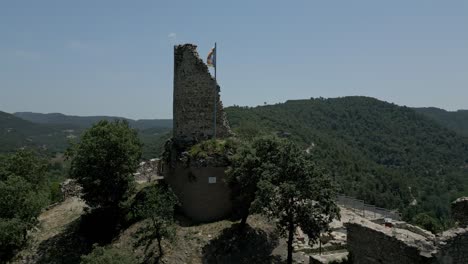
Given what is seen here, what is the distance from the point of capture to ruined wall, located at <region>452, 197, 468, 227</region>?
1360cm

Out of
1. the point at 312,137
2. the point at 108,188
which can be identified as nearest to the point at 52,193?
the point at 108,188

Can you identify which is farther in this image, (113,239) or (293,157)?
(113,239)

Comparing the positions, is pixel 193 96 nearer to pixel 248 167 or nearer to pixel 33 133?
pixel 248 167

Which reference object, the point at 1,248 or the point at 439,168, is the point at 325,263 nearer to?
the point at 1,248

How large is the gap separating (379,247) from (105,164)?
41.6 feet

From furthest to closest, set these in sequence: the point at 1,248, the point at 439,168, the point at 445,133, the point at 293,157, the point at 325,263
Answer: the point at 445,133, the point at 439,168, the point at 1,248, the point at 293,157, the point at 325,263

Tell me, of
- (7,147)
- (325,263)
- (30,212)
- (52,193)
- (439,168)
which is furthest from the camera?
(7,147)

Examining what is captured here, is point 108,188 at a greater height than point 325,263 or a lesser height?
greater

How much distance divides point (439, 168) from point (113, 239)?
305 feet

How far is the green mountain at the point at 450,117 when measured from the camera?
540 feet

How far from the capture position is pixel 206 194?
63.1ft

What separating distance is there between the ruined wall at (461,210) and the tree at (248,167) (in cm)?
671

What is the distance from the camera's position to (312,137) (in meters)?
73.9

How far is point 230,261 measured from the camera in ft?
56.0
